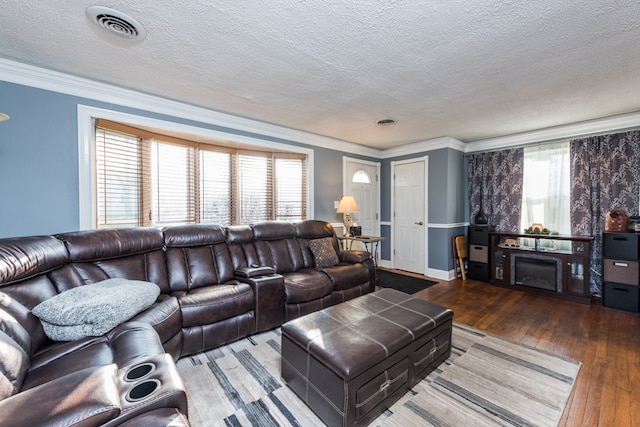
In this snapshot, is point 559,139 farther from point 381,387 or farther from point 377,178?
point 381,387

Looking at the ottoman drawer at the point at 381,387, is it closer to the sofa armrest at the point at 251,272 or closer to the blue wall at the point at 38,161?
the sofa armrest at the point at 251,272

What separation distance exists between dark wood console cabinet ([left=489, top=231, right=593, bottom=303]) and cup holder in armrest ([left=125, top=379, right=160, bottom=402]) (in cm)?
466

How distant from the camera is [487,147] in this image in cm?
458

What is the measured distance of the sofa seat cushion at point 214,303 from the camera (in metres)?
2.12

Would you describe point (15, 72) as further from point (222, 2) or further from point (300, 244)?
point (300, 244)

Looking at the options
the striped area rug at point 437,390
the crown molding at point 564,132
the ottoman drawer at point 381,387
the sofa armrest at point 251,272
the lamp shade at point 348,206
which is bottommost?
the striped area rug at point 437,390

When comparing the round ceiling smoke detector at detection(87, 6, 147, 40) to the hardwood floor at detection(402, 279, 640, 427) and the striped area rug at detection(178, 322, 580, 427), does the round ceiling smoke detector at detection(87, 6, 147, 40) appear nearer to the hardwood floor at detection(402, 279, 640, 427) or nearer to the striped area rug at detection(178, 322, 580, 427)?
the striped area rug at detection(178, 322, 580, 427)

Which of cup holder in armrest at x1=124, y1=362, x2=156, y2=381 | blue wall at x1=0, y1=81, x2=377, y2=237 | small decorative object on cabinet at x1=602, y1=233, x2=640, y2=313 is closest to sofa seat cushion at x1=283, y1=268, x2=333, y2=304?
cup holder in armrest at x1=124, y1=362, x2=156, y2=381

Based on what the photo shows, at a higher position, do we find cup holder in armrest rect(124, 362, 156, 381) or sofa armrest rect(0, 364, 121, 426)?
→ sofa armrest rect(0, 364, 121, 426)

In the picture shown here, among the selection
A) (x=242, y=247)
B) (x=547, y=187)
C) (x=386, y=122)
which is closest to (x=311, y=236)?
(x=242, y=247)

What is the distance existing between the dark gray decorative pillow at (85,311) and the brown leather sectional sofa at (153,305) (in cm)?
5

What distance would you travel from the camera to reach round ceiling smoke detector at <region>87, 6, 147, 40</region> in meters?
1.54

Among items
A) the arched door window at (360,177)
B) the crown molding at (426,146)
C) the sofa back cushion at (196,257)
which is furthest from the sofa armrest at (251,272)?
the crown molding at (426,146)

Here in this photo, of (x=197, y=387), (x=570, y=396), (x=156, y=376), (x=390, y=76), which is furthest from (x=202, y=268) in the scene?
(x=570, y=396)
